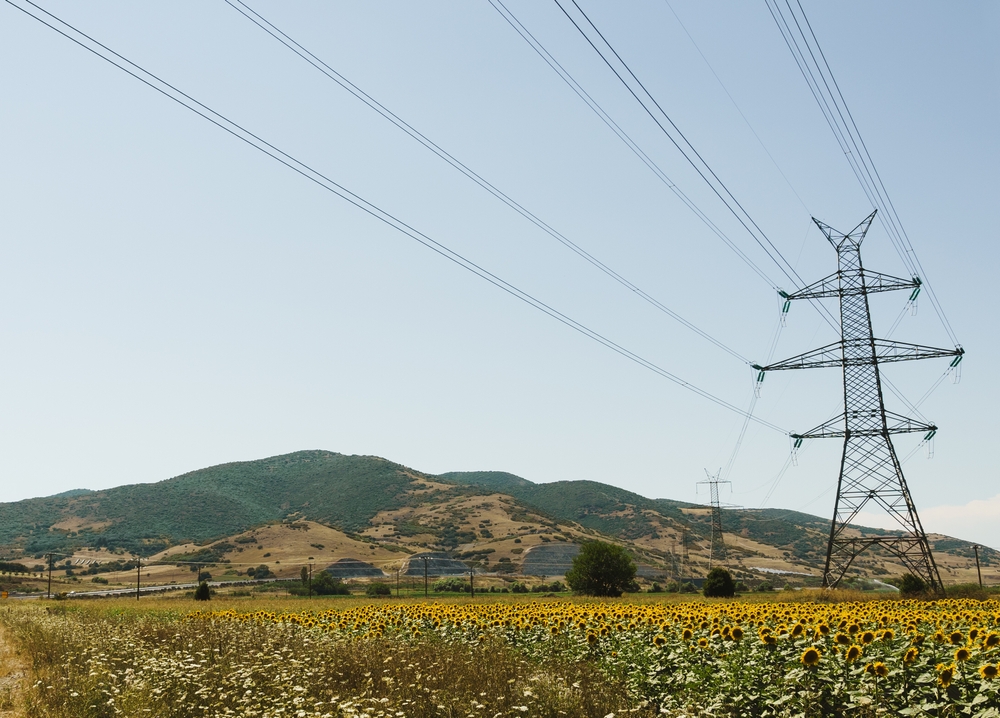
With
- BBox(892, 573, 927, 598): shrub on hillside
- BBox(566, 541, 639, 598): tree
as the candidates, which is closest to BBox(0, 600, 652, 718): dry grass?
BBox(892, 573, 927, 598): shrub on hillside

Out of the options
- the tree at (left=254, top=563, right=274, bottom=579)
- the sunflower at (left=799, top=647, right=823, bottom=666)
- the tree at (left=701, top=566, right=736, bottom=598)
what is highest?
the sunflower at (left=799, top=647, right=823, bottom=666)

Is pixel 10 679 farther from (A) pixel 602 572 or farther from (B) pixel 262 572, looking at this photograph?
(B) pixel 262 572

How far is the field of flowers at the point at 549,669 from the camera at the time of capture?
8.17m

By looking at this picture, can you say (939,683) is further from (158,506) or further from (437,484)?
(437,484)

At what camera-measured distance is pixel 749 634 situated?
1227 centimetres

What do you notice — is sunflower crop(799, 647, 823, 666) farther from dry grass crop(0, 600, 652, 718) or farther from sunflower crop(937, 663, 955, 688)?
dry grass crop(0, 600, 652, 718)

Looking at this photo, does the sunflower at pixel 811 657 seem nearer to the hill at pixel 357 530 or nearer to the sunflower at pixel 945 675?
the sunflower at pixel 945 675

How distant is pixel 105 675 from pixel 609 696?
8.53m

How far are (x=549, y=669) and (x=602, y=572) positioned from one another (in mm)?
41294

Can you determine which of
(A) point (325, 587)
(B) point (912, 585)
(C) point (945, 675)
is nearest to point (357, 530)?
(A) point (325, 587)

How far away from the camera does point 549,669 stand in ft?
39.5

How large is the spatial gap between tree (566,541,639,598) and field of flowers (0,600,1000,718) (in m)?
35.3

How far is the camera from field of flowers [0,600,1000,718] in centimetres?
817

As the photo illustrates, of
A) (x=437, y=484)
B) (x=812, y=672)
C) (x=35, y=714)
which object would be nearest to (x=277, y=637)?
(x=35, y=714)
